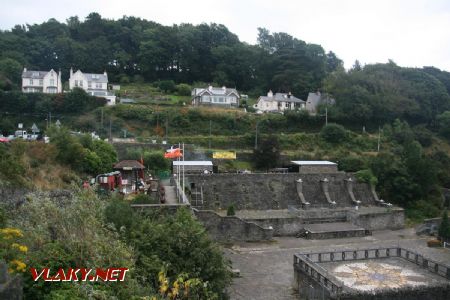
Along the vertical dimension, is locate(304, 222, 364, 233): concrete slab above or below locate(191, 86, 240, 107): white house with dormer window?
below

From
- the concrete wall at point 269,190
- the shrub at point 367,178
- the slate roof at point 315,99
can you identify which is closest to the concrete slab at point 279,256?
the concrete wall at point 269,190

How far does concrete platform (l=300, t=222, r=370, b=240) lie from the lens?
25.4 metres

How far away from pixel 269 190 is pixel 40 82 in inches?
1275

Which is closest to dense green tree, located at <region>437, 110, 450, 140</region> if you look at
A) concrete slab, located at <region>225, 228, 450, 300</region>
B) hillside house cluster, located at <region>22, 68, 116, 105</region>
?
concrete slab, located at <region>225, 228, 450, 300</region>

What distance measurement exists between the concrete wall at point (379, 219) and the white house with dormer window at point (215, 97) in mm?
26514

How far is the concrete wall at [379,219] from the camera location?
27547 millimetres

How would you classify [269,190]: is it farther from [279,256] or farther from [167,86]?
[167,86]

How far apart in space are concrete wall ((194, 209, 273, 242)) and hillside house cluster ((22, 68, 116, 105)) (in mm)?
27681

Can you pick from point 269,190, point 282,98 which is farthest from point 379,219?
point 282,98

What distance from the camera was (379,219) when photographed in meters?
28.2

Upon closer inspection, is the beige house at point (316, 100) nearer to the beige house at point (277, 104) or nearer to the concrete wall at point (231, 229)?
the beige house at point (277, 104)

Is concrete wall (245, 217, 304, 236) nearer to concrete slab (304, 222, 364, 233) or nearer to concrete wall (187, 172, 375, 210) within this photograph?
concrete slab (304, 222, 364, 233)

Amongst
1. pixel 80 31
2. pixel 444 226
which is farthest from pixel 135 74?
pixel 444 226

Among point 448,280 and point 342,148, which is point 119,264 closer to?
point 448,280
